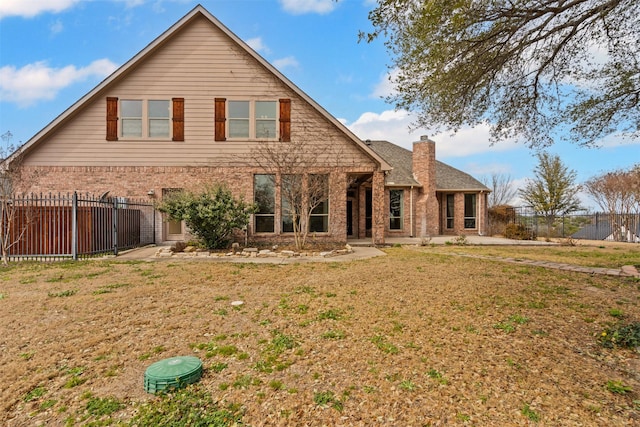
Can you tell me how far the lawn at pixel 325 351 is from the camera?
2.67 m

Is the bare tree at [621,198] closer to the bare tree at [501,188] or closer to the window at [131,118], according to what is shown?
the bare tree at [501,188]

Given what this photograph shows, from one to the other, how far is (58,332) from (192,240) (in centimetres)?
885

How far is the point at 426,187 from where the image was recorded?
746 inches

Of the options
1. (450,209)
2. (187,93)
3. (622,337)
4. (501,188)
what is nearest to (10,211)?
(187,93)

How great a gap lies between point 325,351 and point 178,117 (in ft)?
40.0

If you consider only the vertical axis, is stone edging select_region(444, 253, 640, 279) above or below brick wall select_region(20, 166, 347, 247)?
below

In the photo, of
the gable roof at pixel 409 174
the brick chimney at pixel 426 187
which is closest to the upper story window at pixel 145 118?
the gable roof at pixel 409 174

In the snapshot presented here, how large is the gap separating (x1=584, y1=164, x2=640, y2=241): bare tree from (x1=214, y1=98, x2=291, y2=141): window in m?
21.5

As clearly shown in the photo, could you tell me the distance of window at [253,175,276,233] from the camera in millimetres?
13398

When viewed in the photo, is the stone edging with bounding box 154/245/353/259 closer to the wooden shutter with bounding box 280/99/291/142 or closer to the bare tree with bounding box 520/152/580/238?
the wooden shutter with bounding box 280/99/291/142

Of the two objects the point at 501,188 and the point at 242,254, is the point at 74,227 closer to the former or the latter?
the point at 242,254

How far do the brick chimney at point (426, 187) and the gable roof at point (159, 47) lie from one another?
644 centimetres

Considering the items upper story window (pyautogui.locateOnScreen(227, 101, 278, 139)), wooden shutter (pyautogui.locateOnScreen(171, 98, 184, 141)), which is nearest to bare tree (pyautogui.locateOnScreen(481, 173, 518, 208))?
upper story window (pyautogui.locateOnScreen(227, 101, 278, 139))

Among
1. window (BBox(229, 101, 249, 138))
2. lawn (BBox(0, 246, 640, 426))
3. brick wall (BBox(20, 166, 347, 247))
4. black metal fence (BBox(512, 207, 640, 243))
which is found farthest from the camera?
black metal fence (BBox(512, 207, 640, 243))
